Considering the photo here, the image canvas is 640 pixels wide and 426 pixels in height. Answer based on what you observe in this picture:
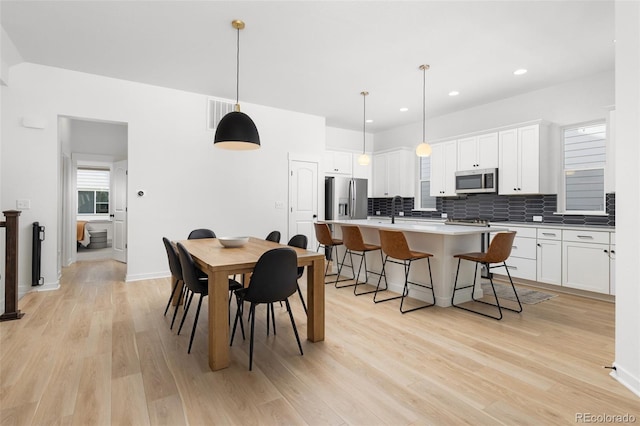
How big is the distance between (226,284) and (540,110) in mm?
5151

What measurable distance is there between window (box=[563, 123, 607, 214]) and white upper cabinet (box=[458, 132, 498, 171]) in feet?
2.95

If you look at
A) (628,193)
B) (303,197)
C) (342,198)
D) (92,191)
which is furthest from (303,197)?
(92,191)

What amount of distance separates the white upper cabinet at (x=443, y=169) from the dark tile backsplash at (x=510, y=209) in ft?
1.14

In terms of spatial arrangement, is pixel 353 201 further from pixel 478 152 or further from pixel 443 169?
pixel 478 152

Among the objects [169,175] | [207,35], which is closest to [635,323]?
[207,35]

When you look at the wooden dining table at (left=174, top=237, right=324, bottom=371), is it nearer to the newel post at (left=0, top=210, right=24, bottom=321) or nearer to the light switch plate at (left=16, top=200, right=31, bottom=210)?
the newel post at (left=0, top=210, right=24, bottom=321)

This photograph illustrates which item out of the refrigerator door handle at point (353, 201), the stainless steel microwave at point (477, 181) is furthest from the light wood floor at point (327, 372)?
the refrigerator door handle at point (353, 201)

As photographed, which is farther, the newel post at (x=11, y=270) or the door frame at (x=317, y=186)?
the door frame at (x=317, y=186)

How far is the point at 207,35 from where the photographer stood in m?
3.42

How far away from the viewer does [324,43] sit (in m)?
3.58

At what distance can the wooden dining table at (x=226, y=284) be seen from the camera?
7.39ft

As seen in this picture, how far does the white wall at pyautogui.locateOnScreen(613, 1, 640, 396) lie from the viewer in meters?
1.98

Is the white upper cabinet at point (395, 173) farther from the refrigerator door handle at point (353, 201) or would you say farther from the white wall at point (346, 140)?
the refrigerator door handle at point (353, 201)

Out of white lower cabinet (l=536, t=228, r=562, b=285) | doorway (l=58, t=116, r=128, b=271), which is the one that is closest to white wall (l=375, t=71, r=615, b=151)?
white lower cabinet (l=536, t=228, r=562, b=285)
